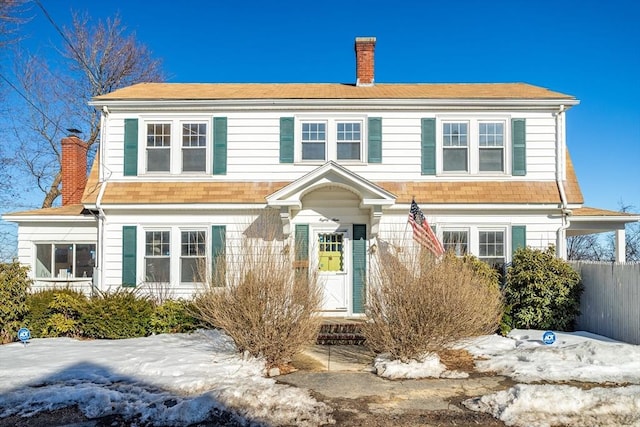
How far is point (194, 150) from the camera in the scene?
12.7 metres

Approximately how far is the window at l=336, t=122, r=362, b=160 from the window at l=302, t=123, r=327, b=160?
0.37 meters

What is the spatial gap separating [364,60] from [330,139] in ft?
11.0

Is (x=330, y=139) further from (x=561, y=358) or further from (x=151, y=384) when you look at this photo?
(x=151, y=384)

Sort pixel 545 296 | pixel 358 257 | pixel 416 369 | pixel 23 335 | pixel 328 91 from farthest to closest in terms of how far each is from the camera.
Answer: pixel 328 91, pixel 358 257, pixel 545 296, pixel 23 335, pixel 416 369

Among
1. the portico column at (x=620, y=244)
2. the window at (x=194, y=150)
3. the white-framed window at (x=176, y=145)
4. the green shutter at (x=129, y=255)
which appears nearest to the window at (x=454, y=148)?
the portico column at (x=620, y=244)

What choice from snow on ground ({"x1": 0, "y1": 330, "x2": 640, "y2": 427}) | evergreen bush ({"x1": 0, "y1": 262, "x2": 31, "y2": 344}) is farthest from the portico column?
evergreen bush ({"x1": 0, "y1": 262, "x2": 31, "y2": 344})

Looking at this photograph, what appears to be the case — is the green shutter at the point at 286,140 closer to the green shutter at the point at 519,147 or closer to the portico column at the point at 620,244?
the green shutter at the point at 519,147

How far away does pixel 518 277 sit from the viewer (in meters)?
11.1

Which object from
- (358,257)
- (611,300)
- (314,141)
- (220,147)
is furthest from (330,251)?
(611,300)

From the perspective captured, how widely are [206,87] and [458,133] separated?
7012mm

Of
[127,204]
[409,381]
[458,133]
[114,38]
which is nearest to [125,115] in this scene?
[127,204]

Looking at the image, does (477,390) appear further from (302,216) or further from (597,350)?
(302,216)

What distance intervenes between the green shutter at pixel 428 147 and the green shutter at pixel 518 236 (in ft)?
7.54

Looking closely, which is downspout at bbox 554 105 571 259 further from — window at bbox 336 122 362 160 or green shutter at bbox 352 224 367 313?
window at bbox 336 122 362 160
